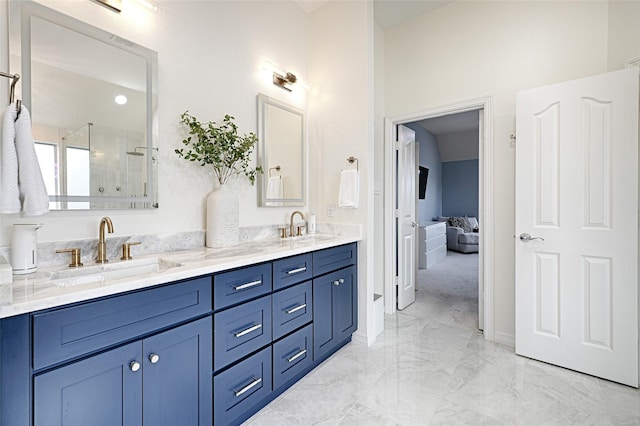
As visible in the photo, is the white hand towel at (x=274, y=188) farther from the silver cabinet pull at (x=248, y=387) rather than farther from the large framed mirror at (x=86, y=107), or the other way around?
the silver cabinet pull at (x=248, y=387)

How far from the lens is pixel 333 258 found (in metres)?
2.24

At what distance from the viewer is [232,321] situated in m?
1.48

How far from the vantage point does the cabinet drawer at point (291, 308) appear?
69.0 inches

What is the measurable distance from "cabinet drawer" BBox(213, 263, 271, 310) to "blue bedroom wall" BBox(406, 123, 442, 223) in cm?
594

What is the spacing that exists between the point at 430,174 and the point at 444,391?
6670mm

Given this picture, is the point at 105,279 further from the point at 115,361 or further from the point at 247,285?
the point at 247,285

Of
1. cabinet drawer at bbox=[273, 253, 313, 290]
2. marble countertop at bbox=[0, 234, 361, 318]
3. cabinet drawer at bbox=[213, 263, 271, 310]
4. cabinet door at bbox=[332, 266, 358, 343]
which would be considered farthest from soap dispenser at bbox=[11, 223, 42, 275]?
cabinet door at bbox=[332, 266, 358, 343]

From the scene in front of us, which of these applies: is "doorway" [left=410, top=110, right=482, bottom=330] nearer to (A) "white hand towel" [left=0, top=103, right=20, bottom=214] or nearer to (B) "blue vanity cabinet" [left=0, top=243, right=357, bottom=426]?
(B) "blue vanity cabinet" [left=0, top=243, right=357, bottom=426]

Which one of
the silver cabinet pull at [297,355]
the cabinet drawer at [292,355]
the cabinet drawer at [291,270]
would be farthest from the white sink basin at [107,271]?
the silver cabinet pull at [297,355]

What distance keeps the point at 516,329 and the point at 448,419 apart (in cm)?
115

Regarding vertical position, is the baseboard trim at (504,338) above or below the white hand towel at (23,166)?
below

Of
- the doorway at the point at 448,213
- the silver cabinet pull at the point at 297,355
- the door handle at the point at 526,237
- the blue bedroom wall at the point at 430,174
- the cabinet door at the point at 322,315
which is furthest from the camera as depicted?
the blue bedroom wall at the point at 430,174

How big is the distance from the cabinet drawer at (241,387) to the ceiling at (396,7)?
302 cm

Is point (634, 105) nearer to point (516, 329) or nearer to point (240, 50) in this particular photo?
point (516, 329)
